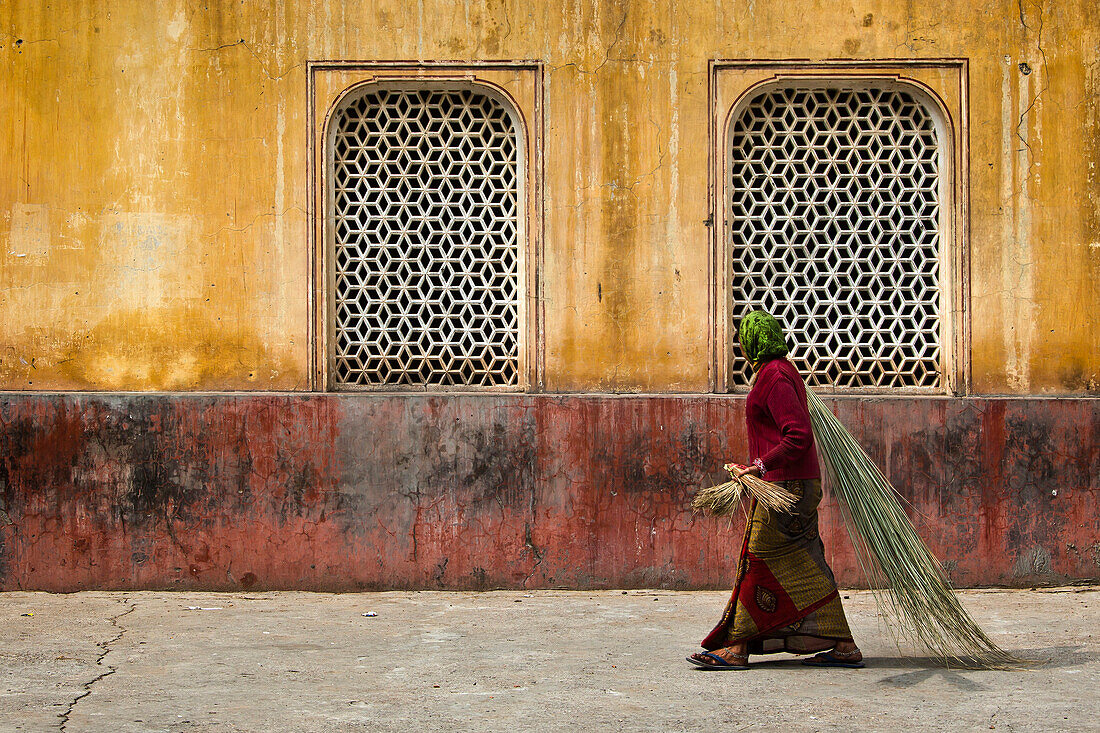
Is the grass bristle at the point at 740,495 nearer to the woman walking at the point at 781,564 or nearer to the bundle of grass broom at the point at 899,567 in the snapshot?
the woman walking at the point at 781,564

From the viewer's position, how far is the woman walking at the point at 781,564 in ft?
15.4

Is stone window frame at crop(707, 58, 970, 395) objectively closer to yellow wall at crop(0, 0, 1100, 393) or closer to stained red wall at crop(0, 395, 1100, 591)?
yellow wall at crop(0, 0, 1100, 393)

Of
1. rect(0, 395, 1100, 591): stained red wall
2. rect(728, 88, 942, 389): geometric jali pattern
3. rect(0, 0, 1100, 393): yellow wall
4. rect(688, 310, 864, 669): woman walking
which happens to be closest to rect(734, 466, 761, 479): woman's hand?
rect(688, 310, 864, 669): woman walking

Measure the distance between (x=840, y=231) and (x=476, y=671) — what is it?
3625mm

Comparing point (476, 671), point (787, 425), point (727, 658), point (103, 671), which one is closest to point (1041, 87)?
point (787, 425)

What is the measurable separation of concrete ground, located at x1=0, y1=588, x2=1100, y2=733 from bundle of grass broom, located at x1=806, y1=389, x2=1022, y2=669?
0.49 feet

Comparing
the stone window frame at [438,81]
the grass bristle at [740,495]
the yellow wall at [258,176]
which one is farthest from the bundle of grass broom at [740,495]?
the stone window frame at [438,81]

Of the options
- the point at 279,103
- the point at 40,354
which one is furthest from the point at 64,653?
the point at 279,103

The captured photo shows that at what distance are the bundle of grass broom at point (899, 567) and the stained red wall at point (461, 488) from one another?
167cm

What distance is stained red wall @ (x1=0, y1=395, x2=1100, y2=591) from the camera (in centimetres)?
652

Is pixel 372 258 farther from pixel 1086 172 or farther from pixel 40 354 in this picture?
pixel 1086 172

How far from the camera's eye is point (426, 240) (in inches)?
268

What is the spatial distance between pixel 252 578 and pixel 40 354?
185cm

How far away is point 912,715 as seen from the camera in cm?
404
